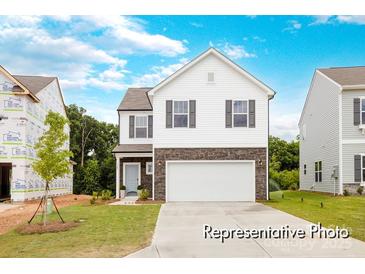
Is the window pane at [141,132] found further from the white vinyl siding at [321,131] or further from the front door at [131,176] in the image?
the white vinyl siding at [321,131]

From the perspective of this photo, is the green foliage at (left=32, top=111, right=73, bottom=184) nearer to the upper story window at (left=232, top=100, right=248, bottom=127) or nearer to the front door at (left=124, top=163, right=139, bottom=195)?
the upper story window at (left=232, top=100, right=248, bottom=127)

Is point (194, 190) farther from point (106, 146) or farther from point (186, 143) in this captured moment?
point (106, 146)

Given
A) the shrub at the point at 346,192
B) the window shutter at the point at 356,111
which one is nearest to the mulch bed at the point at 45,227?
the shrub at the point at 346,192

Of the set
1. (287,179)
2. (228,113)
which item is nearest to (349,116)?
(228,113)

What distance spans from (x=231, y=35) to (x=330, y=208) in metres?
6.65

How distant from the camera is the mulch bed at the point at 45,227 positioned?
34.2ft

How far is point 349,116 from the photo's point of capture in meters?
19.9

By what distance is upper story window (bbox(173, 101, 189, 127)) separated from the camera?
1827cm

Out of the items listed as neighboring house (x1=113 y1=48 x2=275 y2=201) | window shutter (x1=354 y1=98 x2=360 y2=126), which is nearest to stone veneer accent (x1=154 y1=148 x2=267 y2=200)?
neighboring house (x1=113 y1=48 x2=275 y2=201)

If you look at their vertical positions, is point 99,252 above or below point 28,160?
below

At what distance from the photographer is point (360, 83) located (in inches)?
778

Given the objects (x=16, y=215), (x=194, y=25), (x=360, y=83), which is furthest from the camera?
(x=360, y=83)
